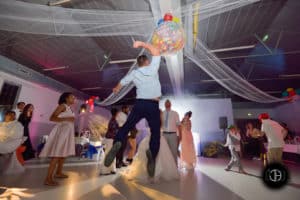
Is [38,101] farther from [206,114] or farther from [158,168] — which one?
[206,114]

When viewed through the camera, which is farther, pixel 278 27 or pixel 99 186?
pixel 278 27

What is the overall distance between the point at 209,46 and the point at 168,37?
10.5 ft

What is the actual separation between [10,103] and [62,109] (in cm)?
517

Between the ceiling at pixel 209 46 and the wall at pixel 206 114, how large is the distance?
85 centimetres

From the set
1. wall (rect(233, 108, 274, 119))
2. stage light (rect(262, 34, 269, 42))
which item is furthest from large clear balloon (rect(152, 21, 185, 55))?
wall (rect(233, 108, 274, 119))

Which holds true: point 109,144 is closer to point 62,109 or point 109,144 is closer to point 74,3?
point 62,109

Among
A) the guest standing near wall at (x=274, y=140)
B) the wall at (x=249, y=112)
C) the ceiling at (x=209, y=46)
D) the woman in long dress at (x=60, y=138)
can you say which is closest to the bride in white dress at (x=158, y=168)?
the woman in long dress at (x=60, y=138)

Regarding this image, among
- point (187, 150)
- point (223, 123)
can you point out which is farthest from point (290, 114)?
point (187, 150)

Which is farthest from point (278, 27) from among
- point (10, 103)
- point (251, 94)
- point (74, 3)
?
point (10, 103)

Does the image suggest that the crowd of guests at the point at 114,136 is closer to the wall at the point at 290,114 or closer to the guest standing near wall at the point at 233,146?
the guest standing near wall at the point at 233,146

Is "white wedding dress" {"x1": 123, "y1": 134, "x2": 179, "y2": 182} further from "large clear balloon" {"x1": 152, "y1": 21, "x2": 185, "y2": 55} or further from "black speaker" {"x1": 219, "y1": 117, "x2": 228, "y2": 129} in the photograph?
"black speaker" {"x1": 219, "y1": 117, "x2": 228, "y2": 129}

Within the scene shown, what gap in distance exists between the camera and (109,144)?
3.39 m

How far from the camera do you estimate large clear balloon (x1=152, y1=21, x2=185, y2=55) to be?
83.7 inches

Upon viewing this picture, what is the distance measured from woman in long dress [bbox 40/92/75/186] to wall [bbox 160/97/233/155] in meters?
7.53
